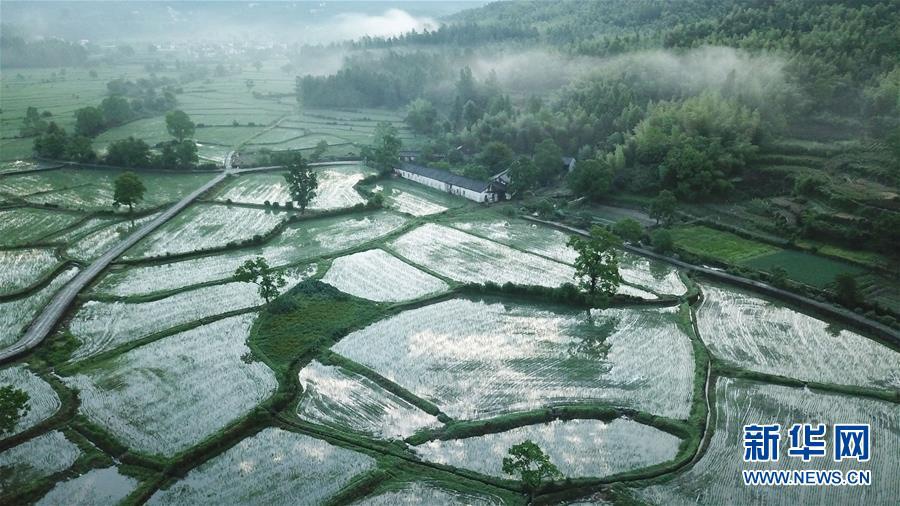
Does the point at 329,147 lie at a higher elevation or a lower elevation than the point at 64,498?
higher

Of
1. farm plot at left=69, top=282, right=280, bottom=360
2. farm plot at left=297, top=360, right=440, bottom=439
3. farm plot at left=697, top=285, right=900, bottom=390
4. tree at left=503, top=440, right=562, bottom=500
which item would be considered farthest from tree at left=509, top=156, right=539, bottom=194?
tree at left=503, top=440, right=562, bottom=500

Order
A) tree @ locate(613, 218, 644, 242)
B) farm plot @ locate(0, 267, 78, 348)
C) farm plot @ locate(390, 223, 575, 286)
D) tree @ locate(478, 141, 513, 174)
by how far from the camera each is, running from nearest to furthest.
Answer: farm plot @ locate(0, 267, 78, 348), farm plot @ locate(390, 223, 575, 286), tree @ locate(613, 218, 644, 242), tree @ locate(478, 141, 513, 174)

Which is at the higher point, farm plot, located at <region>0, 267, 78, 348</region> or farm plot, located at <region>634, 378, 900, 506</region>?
farm plot, located at <region>0, 267, 78, 348</region>

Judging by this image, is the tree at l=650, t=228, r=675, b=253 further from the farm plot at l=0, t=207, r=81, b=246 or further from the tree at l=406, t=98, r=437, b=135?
the tree at l=406, t=98, r=437, b=135

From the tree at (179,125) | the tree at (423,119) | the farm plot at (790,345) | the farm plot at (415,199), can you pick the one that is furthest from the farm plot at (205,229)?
the tree at (423,119)

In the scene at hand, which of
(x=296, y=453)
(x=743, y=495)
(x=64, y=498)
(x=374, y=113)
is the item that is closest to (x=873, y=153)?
(x=743, y=495)

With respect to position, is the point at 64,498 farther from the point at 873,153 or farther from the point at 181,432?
the point at 873,153
